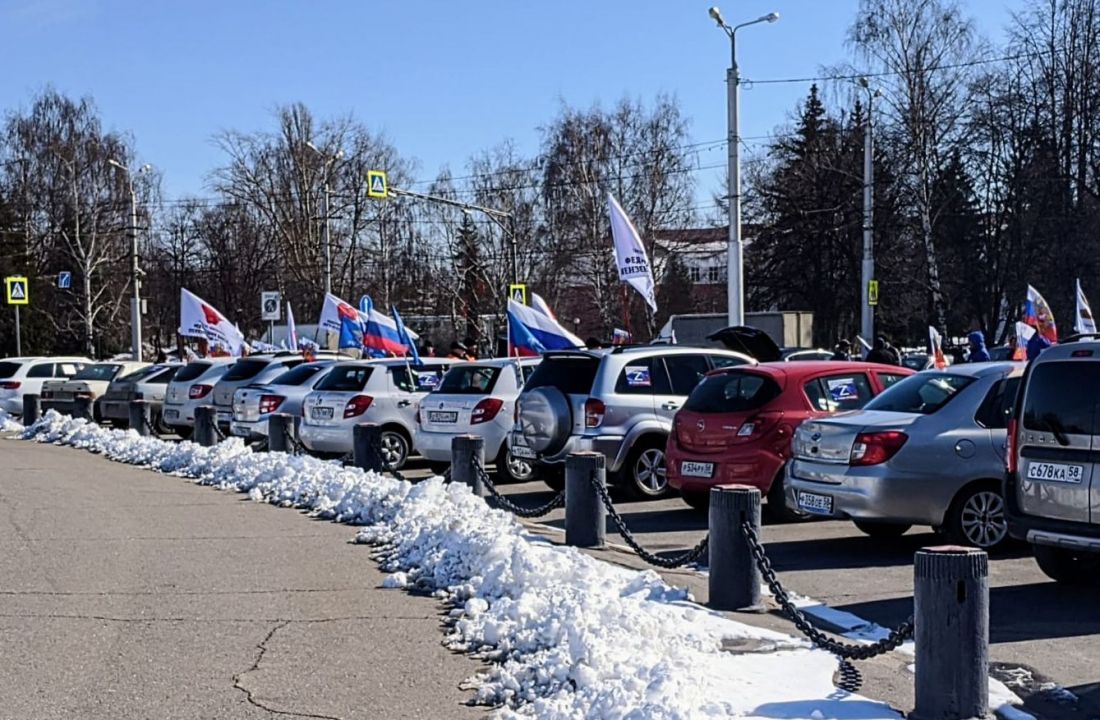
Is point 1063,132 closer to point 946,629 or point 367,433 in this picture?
point 367,433

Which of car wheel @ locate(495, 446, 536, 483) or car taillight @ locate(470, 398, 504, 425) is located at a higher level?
car taillight @ locate(470, 398, 504, 425)

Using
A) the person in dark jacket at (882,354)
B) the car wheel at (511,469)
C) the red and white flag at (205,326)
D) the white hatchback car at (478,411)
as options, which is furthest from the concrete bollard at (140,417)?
the person in dark jacket at (882,354)

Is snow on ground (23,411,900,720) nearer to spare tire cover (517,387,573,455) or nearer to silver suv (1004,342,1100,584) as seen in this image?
silver suv (1004,342,1100,584)

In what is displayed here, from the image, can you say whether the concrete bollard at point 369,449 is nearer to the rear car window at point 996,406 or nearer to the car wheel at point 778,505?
the car wheel at point 778,505

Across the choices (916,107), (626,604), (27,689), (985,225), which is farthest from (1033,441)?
(985,225)

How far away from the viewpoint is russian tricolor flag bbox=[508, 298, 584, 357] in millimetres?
17516

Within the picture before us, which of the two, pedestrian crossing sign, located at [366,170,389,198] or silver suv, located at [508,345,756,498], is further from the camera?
pedestrian crossing sign, located at [366,170,389,198]

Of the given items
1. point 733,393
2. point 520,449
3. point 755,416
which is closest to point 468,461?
point 520,449

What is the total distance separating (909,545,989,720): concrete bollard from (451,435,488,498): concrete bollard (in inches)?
293

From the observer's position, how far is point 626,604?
7.26m

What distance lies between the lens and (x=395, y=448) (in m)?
18.4

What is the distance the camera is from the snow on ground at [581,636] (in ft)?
19.5

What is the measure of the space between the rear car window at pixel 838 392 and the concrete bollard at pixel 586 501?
264 centimetres

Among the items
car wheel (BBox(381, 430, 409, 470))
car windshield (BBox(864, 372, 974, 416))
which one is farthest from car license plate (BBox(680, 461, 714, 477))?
car wheel (BBox(381, 430, 409, 470))
